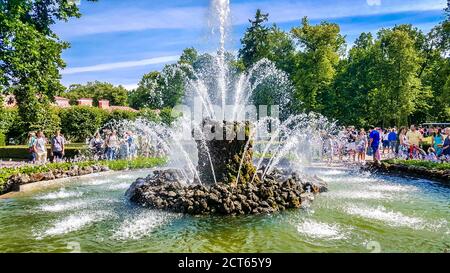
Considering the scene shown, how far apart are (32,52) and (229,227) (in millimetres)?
15758

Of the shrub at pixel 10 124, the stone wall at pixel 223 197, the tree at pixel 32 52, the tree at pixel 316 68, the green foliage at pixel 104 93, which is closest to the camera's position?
the stone wall at pixel 223 197

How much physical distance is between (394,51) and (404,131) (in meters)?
20.7

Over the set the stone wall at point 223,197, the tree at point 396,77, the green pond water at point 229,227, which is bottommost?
the green pond water at point 229,227

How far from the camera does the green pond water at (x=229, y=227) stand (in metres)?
6.46

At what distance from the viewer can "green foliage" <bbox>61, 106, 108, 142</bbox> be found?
48750mm

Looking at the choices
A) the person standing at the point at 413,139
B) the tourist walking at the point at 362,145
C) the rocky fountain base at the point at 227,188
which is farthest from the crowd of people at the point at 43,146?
the person standing at the point at 413,139

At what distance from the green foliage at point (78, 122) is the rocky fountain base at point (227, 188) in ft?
132

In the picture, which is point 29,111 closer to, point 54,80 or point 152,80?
point 54,80

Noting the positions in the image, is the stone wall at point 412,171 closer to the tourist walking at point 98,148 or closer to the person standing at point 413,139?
the person standing at point 413,139

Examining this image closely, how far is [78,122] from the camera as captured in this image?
4938 centimetres

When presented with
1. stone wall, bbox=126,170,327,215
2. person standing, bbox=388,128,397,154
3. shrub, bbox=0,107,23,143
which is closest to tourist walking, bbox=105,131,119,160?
stone wall, bbox=126,170,327,215
